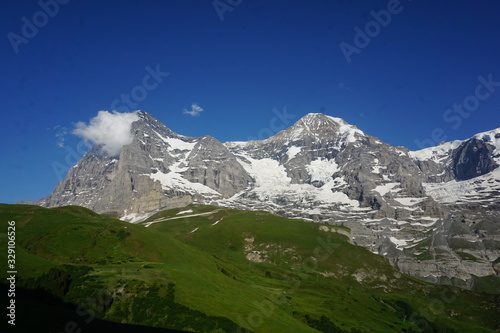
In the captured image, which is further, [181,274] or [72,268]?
[181,274]

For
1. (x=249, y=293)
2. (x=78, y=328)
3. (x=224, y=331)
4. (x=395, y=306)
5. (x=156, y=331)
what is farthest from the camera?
(x=395, y=306)

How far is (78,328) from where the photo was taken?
153 ft

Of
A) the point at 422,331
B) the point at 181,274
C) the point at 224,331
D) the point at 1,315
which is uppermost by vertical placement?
the point at 181,274

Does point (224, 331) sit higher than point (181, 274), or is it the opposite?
point (181, 274)

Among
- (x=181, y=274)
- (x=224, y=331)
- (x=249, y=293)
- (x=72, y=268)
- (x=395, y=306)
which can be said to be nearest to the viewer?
(x=224, y=331)

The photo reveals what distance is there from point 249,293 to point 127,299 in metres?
35.4

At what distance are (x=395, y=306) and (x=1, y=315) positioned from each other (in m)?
152

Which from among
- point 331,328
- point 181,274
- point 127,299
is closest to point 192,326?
point 127,299

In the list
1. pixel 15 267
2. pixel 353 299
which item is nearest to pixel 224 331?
pixel 15 267

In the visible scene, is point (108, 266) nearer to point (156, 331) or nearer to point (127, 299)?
point (127, 299)

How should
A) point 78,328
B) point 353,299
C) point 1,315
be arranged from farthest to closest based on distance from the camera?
1. point 353,299
2. point 78,328
3. point 1,315

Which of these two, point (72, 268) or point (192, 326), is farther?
→ point (72, 268)

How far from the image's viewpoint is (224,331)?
59.7 meters

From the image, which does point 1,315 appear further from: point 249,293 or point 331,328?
point 331,328
